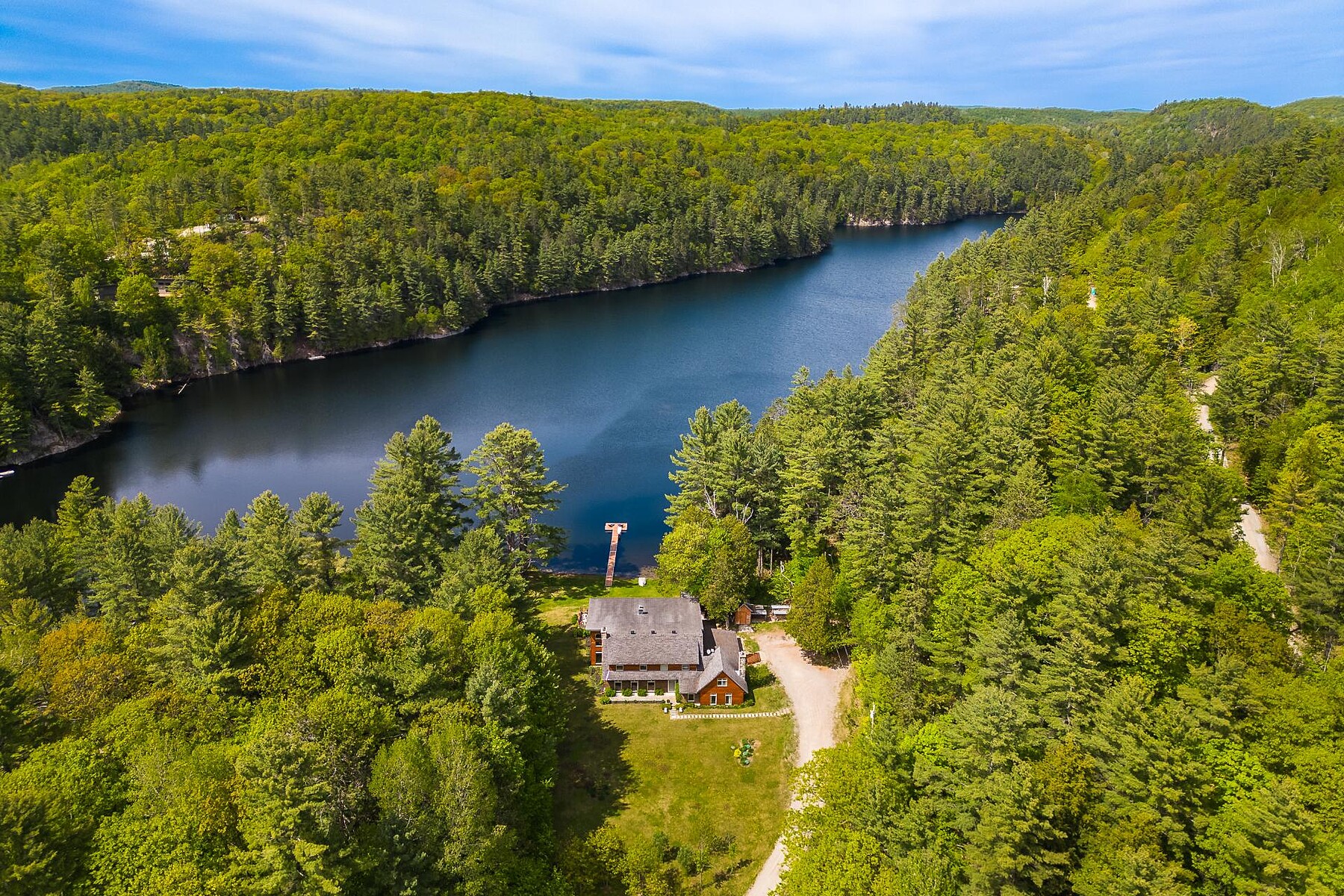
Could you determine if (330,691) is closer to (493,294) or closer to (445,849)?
(445,849)

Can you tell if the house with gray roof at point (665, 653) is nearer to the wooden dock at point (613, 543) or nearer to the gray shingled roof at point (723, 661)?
the gray shingled roof at point (723, 661)

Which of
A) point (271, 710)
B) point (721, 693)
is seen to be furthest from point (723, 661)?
point (271, 710)

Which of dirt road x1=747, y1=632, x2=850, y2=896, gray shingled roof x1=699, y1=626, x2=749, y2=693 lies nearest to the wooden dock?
gray shingled roof x1=699, y1=626, x2=749, y2=693

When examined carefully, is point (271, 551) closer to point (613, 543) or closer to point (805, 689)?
point (613, 543)

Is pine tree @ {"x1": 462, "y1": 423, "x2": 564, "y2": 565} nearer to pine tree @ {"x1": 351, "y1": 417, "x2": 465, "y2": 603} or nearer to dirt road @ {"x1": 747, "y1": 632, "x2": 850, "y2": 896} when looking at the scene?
pine tree @ {"x1": 351, "y1": 417, "x2": 465, "y2": 603}

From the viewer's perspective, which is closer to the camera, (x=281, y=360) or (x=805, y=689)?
(x=805, y=689)

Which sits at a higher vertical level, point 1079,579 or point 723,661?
point 1079,579
